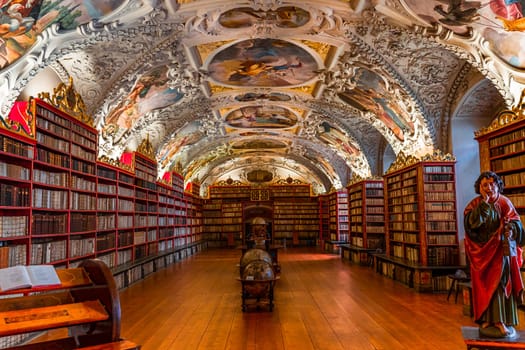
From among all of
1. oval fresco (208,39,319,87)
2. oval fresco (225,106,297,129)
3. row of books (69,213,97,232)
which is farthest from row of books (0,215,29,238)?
oval fresco (225,106,297,129)

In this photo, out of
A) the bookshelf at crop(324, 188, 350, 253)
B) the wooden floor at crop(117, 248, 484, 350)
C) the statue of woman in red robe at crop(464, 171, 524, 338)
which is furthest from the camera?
the bookshelf at crop(324, 188, 350, 253)

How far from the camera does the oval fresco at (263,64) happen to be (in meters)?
10.8

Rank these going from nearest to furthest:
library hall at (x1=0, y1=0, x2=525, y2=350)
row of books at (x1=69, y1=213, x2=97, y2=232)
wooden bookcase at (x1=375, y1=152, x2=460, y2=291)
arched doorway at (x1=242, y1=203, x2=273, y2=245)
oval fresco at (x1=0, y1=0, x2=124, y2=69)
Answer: library hall at (x1=0, y1=0, x2=525, y2=350)
oval fresco at (x1=0, y1=0, x2=124, y2=69)
row of books at (x1=69, y1=213, x2=97, y2=232)
wooden bookcase at (x1=375, y1=152, x2=460, y2=291)
arched doorway at (x1=242, y1=203, x2=273, y2=245)

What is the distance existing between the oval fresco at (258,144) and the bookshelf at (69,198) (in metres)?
8.23

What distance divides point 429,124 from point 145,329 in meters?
8.41

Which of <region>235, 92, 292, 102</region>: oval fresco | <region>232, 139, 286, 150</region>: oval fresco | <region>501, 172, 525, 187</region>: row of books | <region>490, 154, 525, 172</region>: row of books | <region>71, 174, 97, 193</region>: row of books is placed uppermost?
<region>235, 92, 292, 102</region>: oval fresco

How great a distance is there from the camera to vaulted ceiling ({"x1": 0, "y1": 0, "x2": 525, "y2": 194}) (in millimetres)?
7258

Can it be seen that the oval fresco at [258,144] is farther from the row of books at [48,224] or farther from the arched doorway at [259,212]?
the row of books at [48,224]

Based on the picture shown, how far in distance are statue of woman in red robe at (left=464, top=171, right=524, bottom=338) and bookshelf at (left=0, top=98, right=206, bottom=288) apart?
648 cm

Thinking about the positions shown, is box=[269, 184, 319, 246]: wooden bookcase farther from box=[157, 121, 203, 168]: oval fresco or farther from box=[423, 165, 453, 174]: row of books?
box=[423, 165, 453, 174]: row of books

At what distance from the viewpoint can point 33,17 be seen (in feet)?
20.8

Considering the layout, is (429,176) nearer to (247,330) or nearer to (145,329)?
(247,330)

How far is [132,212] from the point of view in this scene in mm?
13484

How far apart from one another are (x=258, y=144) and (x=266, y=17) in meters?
15.2
